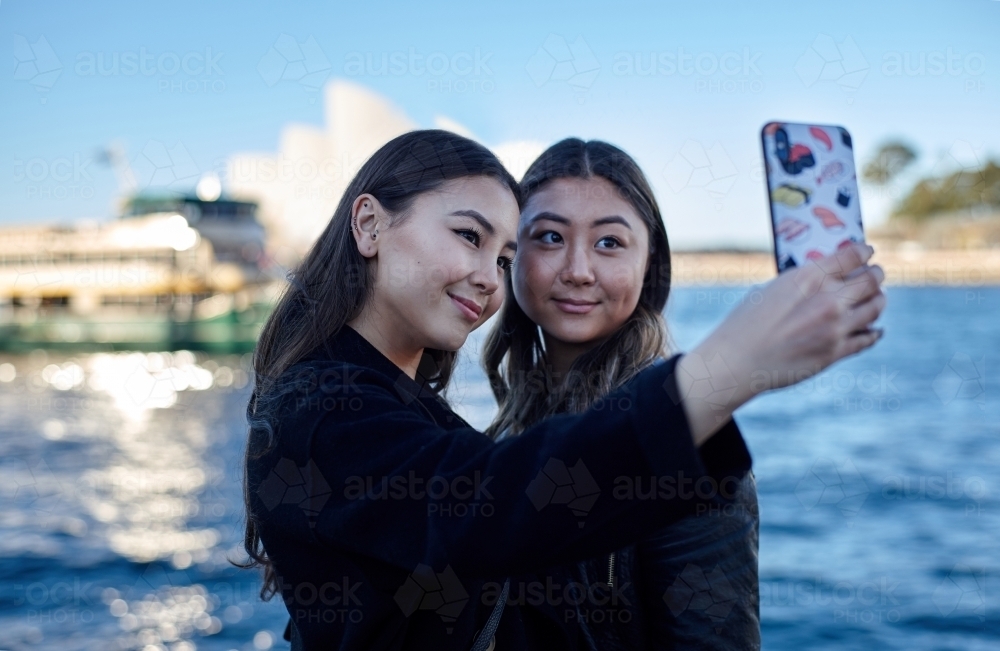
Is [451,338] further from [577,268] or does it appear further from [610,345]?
[610,345]

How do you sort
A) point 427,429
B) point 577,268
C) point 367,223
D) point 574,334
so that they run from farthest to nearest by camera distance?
point 574,334, point 577,268, point 367,223, point 427,429

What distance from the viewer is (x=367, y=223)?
1733mm

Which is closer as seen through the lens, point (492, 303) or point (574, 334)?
point (492, 303)

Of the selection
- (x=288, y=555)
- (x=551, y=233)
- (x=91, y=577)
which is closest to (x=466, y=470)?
(x=288, y=555)

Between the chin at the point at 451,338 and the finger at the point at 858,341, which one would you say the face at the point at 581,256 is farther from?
the finger at the point at 858,341

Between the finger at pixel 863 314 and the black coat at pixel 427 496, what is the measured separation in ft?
0.62

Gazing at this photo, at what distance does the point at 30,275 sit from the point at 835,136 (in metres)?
40.5

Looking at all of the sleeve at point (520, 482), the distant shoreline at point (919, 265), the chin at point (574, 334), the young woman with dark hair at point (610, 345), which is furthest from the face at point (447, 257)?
the distant shoreline at point (919, 265)

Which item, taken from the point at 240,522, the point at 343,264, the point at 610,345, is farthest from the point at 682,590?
the point at 240,522

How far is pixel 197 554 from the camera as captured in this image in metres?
11.3

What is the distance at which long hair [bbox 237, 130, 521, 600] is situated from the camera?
166cm

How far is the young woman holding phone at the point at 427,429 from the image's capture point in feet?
3.55

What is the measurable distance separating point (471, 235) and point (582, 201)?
81 cm

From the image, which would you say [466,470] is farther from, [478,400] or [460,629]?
[478,400]
